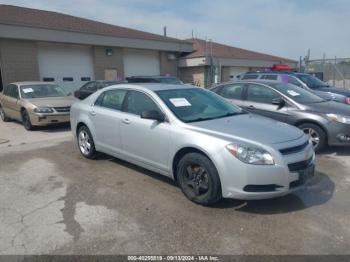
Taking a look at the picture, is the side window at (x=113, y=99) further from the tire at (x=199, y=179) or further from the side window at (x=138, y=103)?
the tire at (x=199, y=179)

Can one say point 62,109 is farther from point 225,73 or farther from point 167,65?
point 225,73

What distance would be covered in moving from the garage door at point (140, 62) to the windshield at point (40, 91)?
1111 cm

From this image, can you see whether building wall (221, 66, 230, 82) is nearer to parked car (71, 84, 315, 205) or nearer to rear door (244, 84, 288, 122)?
rear door (244, 84, 288, 122)

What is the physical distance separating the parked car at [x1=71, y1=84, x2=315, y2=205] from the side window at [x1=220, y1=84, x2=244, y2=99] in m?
2.54

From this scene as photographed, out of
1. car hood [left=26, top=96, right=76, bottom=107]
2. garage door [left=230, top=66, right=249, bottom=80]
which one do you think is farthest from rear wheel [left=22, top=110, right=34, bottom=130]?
garage door [left=230, top=66, right=249, bottom=80]

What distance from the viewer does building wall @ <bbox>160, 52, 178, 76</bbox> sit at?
24.0 meters

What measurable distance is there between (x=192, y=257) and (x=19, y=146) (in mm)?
6044

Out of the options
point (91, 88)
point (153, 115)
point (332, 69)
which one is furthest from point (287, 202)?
point (332, 69)

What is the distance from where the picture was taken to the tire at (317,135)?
6.18 meters

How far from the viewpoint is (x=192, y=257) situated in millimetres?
2936

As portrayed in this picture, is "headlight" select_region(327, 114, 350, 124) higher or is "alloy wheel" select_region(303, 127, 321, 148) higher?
"headlight" select_region(327, 114, 350, 124)

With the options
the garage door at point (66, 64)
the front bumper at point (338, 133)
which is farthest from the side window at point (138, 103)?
the garage door at point (66, 64)

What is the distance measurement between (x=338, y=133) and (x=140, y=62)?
58.8 ft

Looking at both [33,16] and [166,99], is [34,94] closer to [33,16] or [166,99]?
[166,99]
